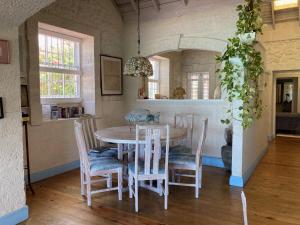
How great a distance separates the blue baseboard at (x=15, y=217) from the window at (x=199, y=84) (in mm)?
7218

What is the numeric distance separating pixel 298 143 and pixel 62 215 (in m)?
6.47

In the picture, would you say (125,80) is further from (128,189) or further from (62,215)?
(62,215)

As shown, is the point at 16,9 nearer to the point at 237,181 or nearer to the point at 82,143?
the point at 82,143

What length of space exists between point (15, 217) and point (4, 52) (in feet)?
5.49

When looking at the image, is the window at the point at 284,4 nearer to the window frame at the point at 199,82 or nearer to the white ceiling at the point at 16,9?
the window frame at the point at 199,82

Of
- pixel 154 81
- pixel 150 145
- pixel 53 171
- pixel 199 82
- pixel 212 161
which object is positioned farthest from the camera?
pixel 199 82

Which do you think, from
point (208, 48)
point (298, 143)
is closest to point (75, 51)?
point (208, 48)

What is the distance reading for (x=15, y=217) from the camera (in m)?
2.56

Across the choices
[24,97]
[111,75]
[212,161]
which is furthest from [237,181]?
[24,97]

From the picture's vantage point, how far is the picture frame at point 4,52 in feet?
7.85

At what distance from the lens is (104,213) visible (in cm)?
279

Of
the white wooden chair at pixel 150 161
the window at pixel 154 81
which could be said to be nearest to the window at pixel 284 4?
the window at pixel 154 81

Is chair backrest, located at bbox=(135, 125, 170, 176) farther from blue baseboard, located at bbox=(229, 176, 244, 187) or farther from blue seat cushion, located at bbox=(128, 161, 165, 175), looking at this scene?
blue baseboard, located at bbox=(229, 176, 244, 187)

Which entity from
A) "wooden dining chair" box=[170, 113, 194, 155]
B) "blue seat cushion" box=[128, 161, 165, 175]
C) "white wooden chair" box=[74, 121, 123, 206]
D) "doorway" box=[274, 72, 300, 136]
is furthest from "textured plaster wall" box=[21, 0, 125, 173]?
"doorway" box=[274, 72, 300, 136]
